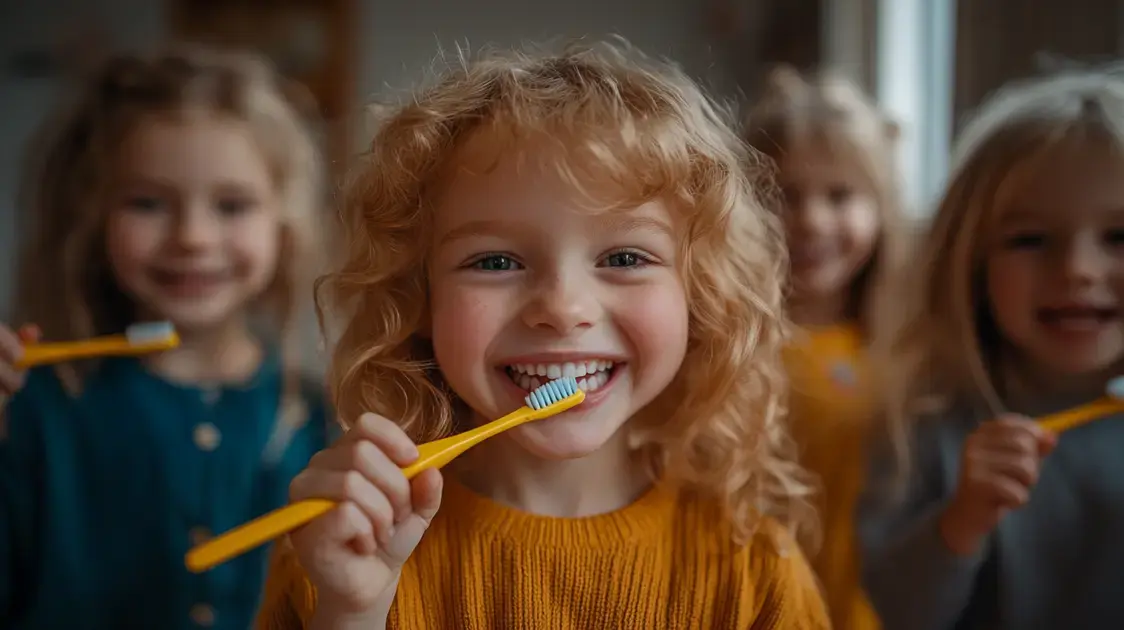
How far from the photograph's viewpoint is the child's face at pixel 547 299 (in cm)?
58

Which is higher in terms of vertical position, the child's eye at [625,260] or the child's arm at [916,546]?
the child's eye at [625,260]

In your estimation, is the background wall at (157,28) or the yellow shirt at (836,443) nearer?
the yellow shirt at (836,443)

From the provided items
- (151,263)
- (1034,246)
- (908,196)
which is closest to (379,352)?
(151,263)

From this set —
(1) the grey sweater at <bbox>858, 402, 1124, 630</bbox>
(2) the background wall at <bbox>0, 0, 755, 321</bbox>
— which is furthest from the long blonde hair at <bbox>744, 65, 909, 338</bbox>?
(2) the background wall at <bbox>0, 0, 755, 321</bbox>

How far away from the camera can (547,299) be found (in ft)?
1.88

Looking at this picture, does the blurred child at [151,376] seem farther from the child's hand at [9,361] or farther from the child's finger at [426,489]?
the child's finger at [426,489]

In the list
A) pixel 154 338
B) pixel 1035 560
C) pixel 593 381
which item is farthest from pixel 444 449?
pixel 1035 560

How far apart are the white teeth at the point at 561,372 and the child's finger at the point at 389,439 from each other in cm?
11

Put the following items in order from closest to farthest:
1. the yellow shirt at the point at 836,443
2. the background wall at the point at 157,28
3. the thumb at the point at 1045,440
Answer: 1. the thumb at the point at 1045,440
2. the yellow shirt at the point at 836,443
3. the background wall at the point at 157,28

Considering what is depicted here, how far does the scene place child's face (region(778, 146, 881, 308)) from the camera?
0.98 meters

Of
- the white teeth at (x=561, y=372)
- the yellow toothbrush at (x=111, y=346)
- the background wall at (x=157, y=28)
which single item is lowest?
the white teeth at (x=561, y=372)

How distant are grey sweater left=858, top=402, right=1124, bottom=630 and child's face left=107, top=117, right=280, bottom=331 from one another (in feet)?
2.17

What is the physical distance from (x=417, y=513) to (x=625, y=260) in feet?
0.67

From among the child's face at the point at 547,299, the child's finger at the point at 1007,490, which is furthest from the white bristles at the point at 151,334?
the child's finger at the point at 1007,490
